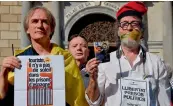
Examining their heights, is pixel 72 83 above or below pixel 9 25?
below

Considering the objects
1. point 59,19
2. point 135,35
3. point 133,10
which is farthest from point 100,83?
point 59,19

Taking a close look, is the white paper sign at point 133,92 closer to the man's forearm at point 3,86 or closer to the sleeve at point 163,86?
the sleeve at point 163,86

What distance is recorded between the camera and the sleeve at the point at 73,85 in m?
2.43

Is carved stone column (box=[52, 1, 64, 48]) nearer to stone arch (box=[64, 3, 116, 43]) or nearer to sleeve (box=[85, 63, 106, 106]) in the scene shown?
stone arch (box=[64, 3, 116, 43])

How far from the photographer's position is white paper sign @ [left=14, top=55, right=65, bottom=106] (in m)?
2.33

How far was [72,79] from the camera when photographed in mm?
2436

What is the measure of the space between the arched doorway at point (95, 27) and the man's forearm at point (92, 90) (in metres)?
9.92

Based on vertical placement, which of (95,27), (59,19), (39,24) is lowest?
(39,24)

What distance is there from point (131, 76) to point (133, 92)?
9cm

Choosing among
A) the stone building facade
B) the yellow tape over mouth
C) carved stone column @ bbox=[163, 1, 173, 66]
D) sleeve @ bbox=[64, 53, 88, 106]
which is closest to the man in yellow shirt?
sleeve @ bbox=[64, 53, 88, 106]

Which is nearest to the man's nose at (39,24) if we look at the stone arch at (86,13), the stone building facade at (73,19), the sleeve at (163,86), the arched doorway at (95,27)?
the sleeve at (163,86)

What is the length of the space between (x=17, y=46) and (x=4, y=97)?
9759 mm

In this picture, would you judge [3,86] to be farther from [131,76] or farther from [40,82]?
[131,76]

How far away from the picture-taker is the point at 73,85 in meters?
2.44
